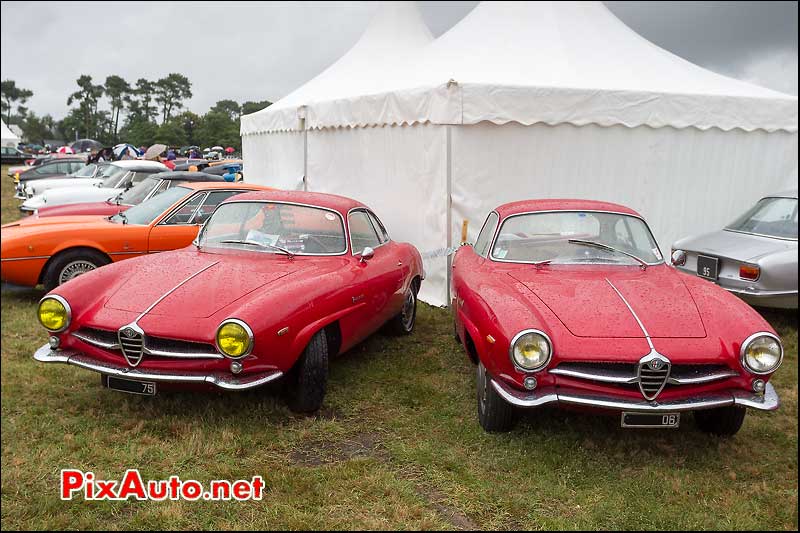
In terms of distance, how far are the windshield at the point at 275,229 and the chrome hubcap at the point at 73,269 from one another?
2.16 metres

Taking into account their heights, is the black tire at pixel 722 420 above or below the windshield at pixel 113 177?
below

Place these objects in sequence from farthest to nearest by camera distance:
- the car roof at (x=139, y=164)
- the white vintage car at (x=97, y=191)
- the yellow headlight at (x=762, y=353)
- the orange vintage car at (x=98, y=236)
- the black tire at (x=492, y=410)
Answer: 1. the white vintage car at (x=97, y=191)
2. the car roof at (x=139, y=164)
3. the orange vintage car at (x=98, y=236)
4. the black tire at (x=492, y=410)
5. the yellow headlight at (x=762, y=353)

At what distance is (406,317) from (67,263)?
3511 mm

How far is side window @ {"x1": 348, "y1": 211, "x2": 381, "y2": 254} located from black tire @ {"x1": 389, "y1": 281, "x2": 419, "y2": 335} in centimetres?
61

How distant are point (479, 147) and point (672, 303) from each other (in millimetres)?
3354

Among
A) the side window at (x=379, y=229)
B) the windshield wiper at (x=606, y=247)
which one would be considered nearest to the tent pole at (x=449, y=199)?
the side window at (x=379, y=229)

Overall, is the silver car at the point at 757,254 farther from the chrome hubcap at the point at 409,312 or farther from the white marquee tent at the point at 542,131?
the chrome hubcap at the point at 409,312

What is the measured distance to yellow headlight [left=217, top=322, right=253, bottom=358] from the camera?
136 inches

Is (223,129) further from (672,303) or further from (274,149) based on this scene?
(672,303)

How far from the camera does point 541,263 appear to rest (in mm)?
4410

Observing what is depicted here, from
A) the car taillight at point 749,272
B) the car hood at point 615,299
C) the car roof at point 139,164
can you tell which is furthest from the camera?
the car roof at point 139,164

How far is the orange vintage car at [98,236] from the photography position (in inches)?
239

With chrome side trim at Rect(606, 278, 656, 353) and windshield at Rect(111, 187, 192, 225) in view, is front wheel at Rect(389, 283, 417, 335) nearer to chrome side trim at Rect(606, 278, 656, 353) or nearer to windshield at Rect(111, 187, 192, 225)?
chrome side trim at Rect(606, 278, 656, 353)

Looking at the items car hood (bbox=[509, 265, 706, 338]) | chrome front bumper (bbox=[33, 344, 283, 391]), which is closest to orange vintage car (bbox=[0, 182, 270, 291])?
chrome front bumper (bbox=[33, 344, 283, 391])
